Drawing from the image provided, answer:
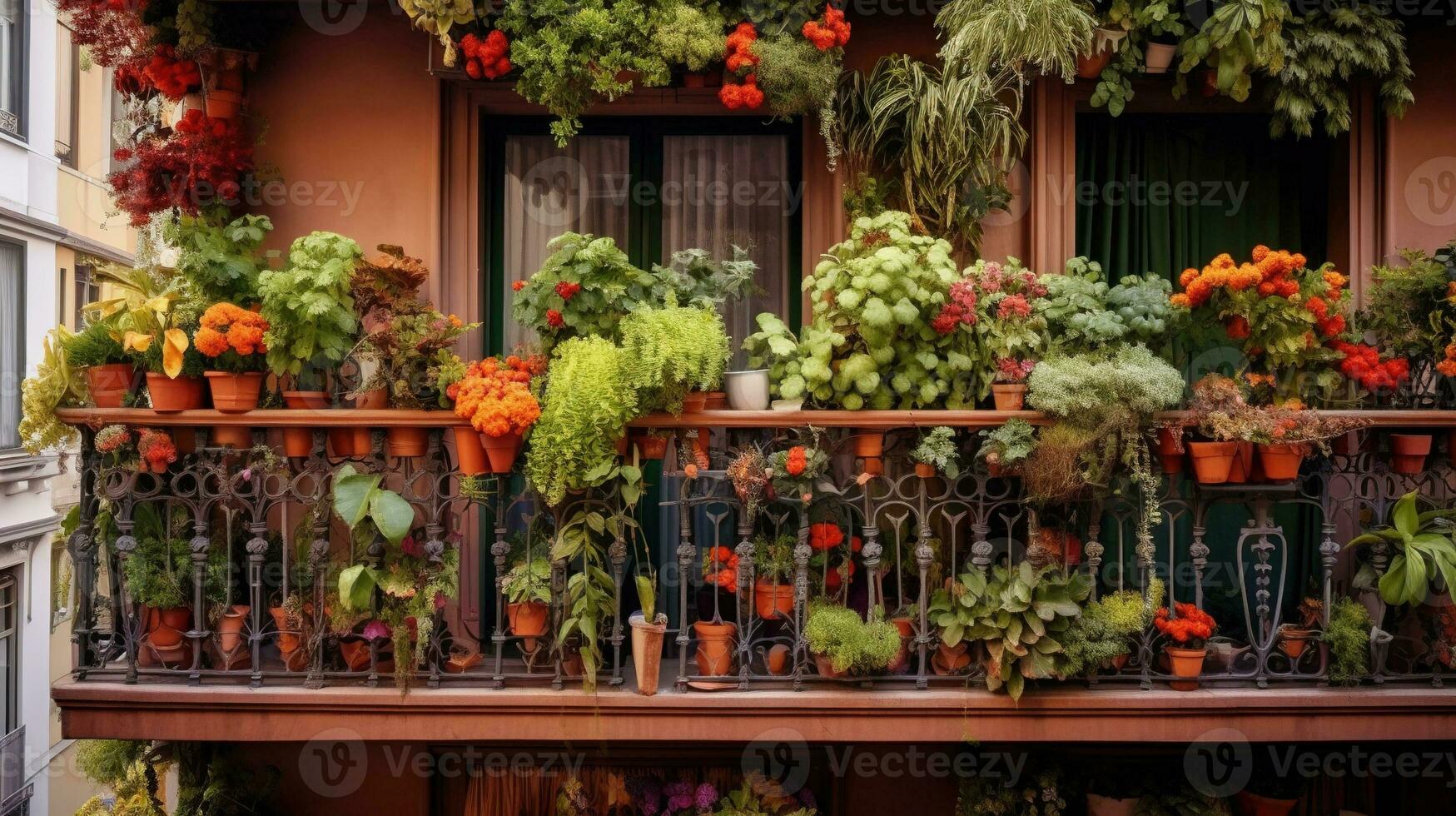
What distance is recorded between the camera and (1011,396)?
4598mm

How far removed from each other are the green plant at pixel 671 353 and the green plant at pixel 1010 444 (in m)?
1.35

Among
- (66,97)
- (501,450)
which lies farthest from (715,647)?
(66,97)

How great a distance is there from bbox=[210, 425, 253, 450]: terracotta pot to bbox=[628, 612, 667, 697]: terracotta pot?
2133mm

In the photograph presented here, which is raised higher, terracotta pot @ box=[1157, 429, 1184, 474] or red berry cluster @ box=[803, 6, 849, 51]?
red berry cluster @ box=[803, 6, 849, 51]

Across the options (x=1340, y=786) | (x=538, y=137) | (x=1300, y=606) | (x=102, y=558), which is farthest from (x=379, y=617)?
(x=1340, y=786)

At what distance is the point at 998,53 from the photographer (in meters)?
4.82

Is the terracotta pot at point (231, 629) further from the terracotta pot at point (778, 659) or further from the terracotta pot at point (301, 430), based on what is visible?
the terracotta pot at point (778, 659)

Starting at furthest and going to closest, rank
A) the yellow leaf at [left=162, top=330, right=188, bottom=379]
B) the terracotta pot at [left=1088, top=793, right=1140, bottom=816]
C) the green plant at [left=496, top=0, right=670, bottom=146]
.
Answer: the terracotta pot at [left=1088, top=793, right=1140, bottom=816]
the green plant at [left=496, top=0, right=670, bottom=146]
the yellow leaf at [left=162, top=330, right=188, bottom=379]

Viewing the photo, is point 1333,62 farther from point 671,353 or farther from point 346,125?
point 346,125

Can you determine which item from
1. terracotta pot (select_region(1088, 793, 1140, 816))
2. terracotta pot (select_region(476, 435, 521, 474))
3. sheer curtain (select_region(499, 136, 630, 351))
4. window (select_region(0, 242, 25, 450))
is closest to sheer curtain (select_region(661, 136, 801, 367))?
sheer curtain (select_region(499, 136, 630, 351))

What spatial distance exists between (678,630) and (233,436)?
7.95 feet

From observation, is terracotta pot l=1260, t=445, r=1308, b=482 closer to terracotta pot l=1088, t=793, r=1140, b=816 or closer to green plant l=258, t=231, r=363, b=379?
terracotta pot l=1088, t=793, r=1140, b=816

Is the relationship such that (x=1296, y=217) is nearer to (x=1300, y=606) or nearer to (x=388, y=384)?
(x=1300, y=606)

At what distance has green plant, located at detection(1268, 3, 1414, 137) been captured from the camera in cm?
498
